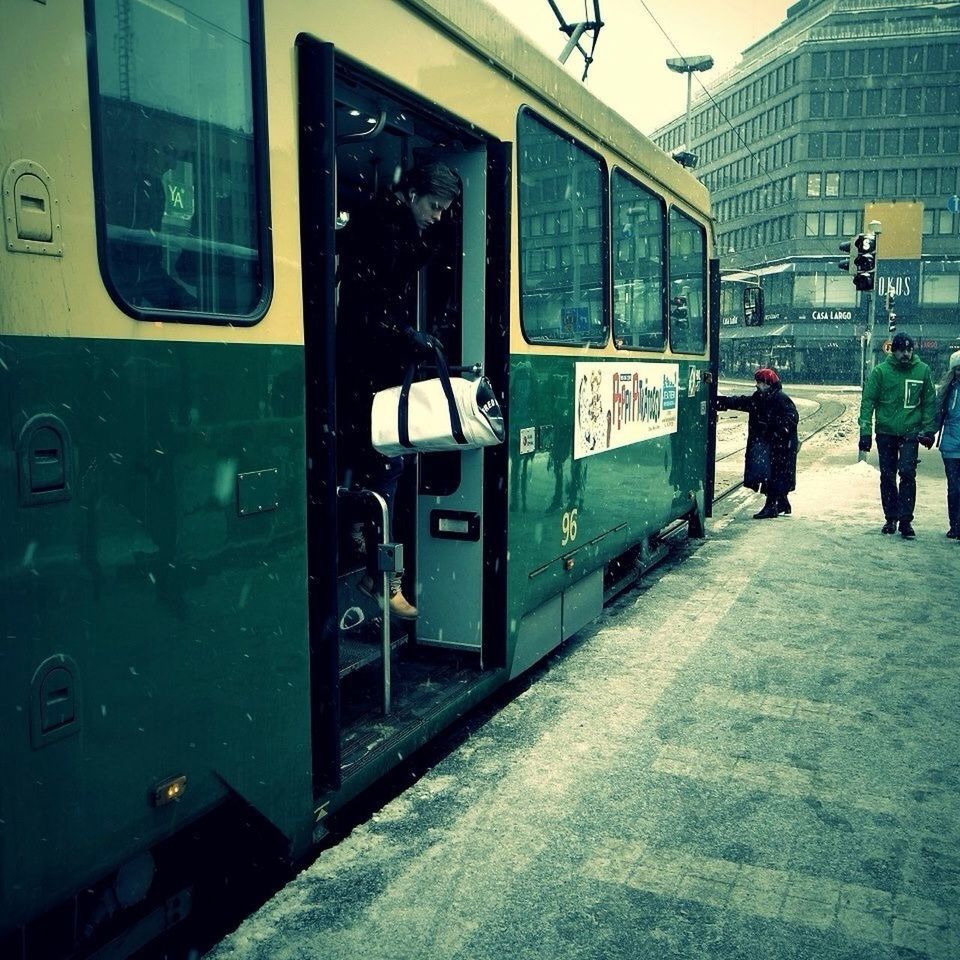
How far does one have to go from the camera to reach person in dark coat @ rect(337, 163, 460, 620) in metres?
4.05

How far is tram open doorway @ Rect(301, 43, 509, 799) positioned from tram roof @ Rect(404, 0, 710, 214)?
15.6 inches

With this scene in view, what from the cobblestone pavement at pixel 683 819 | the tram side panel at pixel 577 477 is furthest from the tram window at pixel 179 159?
the tram side panel at pixel 577 477

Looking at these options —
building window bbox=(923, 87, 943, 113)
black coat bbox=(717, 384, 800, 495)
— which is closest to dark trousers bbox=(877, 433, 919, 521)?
black coat bbox=(717, 384, 800, 495)

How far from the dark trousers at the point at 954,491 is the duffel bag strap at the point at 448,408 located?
704 cm

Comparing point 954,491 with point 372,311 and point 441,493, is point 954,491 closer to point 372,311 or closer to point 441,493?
point 441,493

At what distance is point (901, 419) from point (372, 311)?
6.94 m

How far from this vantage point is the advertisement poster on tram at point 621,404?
5.48 meters

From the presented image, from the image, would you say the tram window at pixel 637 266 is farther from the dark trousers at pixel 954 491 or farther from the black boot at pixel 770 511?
the black boot at pixel 770 511

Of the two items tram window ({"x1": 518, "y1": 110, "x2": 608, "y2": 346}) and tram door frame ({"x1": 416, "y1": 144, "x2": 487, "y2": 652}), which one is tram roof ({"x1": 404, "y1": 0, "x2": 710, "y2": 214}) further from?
tram door frame ({"x1": 416, "y1": 144, "x2": 487, "y2": 652})

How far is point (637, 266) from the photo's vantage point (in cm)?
644

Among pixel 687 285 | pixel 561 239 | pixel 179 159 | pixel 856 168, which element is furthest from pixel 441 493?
pixel 856 168

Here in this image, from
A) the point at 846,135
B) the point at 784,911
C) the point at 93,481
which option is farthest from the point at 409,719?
the point at 846,135

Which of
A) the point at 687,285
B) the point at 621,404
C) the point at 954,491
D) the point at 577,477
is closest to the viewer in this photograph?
the point at 577,477

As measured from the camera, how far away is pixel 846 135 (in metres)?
63.2
